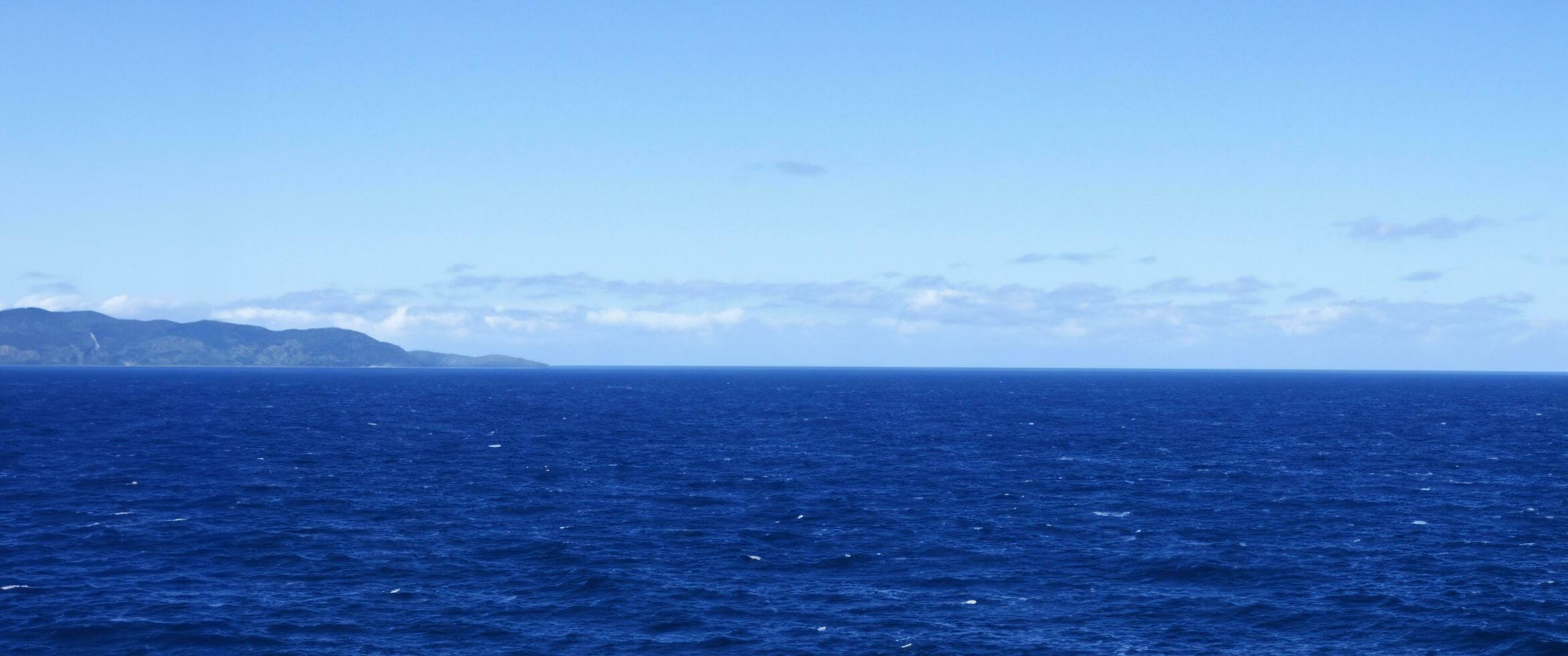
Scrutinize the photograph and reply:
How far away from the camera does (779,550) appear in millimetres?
70188

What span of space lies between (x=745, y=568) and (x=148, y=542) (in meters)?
37.0

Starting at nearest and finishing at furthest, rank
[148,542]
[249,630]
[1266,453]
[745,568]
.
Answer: [249,630], [745,568], [148,542], [1266,453]

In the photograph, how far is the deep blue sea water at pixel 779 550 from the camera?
2067 inches

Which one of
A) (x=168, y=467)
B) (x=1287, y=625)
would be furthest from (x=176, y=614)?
(x=168, y=467)

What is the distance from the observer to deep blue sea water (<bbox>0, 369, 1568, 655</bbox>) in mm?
52500

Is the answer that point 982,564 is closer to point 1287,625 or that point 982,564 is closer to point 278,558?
point 1287,625

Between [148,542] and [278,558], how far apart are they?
33.9ft

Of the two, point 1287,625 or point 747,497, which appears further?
point 747,497

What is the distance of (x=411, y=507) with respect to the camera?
280 ft

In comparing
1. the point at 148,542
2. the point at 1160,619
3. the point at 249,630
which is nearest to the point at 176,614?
the point at 249,630

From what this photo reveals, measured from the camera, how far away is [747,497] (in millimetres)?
91500

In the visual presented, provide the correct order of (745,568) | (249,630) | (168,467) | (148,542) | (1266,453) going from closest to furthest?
1. (249,630)
2. (745,568)
3. (148,542)
4. (168,467)
5. (1266,453)

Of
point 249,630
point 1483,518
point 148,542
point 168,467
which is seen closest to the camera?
point 249,630

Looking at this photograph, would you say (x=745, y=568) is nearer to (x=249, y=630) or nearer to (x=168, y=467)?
(x=249, y=630)
